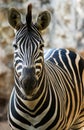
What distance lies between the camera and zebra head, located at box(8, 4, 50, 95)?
3299mm

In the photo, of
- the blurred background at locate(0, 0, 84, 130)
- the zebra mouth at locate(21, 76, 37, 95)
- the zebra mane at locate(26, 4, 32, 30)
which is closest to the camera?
the zebra mouth at locate(21, 76, 37, 95)

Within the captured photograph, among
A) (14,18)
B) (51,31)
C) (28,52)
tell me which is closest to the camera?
(28,52)

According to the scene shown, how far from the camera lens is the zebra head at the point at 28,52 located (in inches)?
130

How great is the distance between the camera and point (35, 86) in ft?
11.0

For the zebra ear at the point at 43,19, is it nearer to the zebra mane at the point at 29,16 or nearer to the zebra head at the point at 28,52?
the zebra head at the point at 28,52

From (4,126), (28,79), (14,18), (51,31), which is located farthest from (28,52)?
(51,31)

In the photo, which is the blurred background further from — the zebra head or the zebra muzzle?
the zebra muzzle

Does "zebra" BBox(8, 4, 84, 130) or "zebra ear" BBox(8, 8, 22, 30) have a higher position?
"zebra ear" BBox(8, 8, 22, 30)

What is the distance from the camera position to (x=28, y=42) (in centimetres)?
344

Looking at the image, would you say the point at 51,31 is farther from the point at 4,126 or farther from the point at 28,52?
the point at 28,52

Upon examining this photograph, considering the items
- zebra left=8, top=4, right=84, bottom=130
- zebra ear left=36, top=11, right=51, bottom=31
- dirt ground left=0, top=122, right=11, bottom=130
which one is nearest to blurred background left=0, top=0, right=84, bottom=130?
dirt ground left=0, top=122, right=11, bottom=130

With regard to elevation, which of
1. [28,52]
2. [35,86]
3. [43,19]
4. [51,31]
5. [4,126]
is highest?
[51,31]

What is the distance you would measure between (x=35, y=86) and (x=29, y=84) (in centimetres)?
10

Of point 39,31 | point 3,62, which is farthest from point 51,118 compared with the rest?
point 3,62
